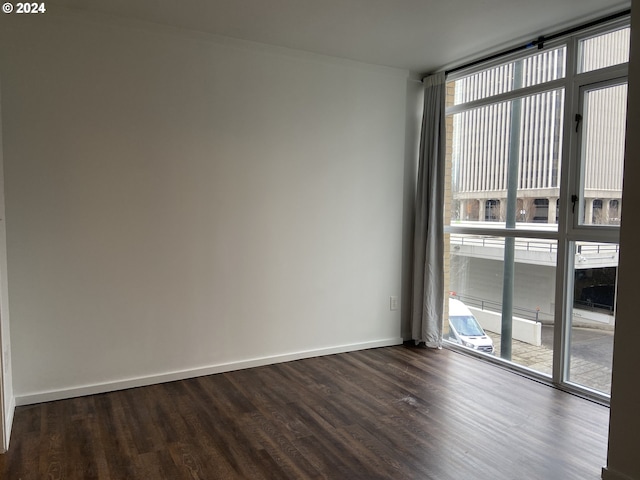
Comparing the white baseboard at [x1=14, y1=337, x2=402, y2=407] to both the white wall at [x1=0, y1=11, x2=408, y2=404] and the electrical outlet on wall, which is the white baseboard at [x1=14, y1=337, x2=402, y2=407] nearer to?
the white wall at [x1=0, y1=11, x2=408, y2=404]

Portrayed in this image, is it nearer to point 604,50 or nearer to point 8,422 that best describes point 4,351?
point 8,422

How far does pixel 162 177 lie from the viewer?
340 centimetres

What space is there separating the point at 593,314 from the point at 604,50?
182cm

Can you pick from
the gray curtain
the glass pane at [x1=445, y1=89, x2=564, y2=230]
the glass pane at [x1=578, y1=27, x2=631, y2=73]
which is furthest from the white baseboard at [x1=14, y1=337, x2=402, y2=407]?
the glass pane at [x1=578, y1=27, x2=631, y2=73]

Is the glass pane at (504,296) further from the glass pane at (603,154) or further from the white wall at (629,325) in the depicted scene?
the white wall at (629,325)

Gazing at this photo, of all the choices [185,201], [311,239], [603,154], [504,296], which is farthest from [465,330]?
[185,201]

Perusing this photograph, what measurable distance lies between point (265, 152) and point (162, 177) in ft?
2.78

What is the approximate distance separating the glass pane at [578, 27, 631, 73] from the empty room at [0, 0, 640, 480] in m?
0.01

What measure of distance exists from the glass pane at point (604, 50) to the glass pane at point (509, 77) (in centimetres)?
14

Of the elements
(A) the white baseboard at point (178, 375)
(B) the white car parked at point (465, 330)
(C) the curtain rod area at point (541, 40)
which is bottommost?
(A) the white baseboard at point (178, 375)

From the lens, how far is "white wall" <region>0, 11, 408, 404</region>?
3.05 m

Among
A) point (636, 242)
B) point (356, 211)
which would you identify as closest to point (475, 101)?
point (356, 211)

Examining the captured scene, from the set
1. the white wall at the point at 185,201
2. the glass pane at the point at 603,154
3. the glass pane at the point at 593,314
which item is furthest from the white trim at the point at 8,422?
the glass pane at the point at 603,154

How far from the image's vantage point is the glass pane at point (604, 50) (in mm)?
3047
